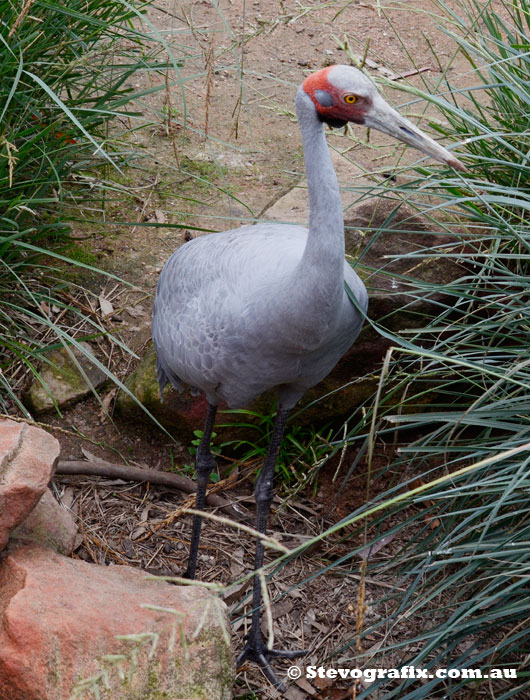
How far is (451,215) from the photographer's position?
10.2 feet

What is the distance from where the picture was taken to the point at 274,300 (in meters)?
2.51

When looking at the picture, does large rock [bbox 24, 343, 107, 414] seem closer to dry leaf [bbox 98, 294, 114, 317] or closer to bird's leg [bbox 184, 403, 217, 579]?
dry leaf [bbox 98, 294, 114, 317]

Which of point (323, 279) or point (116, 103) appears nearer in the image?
point (323, 279)

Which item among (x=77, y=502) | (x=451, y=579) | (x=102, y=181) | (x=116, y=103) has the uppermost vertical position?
(x=116, y=103)

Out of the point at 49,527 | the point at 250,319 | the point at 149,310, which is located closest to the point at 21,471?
the point at 49,527

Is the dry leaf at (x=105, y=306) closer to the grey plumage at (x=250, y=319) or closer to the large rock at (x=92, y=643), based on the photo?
the grey plumage at (x=250, y=319)

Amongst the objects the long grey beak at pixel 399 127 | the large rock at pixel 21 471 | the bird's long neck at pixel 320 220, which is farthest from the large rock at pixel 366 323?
the large rock at pixel 21 471

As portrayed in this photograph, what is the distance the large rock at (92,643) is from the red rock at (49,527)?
296 millimetres

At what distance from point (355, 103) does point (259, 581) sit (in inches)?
63.8

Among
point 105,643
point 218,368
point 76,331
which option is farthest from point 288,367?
point 76,331

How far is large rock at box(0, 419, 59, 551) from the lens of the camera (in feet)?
7.54

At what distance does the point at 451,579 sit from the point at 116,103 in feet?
7.85

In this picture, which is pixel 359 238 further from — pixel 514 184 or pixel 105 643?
pixel 105 643

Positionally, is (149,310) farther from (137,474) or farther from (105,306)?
(137,474)
